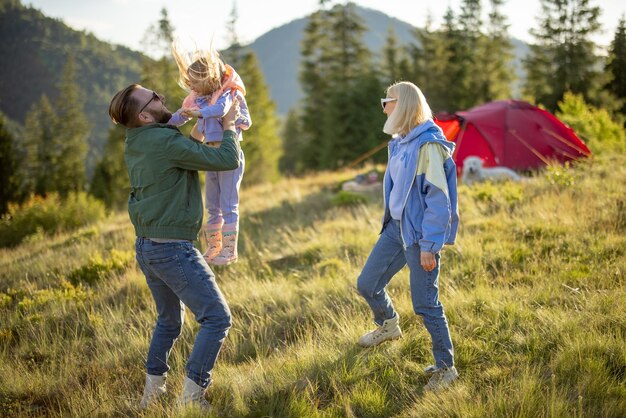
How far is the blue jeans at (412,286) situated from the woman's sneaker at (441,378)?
0.03m

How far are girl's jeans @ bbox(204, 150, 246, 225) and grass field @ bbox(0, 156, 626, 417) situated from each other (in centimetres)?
114

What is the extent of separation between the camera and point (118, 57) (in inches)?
4488

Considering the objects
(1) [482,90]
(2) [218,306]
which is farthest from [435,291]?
(1) [482,90]

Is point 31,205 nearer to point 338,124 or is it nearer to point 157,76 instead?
point 157,76

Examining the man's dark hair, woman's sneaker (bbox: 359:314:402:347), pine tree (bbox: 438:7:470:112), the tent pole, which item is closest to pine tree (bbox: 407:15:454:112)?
pine tree (bbox: 438:7:470:112)

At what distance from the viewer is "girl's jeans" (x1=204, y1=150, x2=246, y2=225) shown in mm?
3207

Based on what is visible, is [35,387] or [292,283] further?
[292,283]

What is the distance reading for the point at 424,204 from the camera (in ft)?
10.1

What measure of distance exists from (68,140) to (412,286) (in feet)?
156

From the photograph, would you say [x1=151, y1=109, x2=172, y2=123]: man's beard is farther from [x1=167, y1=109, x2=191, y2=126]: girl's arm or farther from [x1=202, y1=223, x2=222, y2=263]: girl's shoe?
[x1=202, y1=223, x2=222, y2=263]: girl's shoe

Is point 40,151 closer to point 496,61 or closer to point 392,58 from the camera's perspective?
point 392,58

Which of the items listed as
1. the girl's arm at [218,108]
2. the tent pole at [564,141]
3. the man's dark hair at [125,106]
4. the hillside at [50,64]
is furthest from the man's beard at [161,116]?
the hillside at [50,64]

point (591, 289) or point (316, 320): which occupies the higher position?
point (591, 289)

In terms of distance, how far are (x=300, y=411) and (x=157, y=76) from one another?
101 ft
